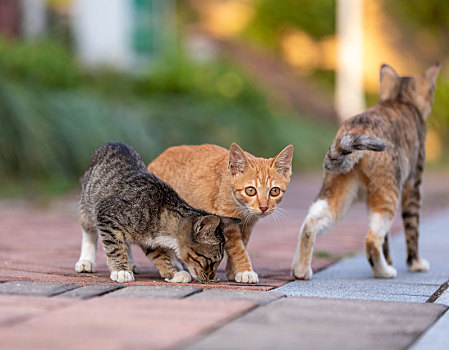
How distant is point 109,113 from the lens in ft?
37.4

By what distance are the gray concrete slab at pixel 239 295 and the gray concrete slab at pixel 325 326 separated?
0.06 meters

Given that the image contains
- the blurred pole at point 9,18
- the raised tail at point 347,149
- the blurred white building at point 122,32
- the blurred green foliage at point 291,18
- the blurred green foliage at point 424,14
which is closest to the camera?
the raised tail at point 347,149

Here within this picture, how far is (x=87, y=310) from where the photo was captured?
3.25 m

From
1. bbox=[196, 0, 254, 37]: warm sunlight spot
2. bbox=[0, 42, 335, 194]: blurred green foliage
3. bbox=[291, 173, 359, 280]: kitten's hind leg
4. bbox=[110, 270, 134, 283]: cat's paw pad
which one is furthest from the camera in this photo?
bbox=[196, 0, 254, 37]: warm sunlight spot

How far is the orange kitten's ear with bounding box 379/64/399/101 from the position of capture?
582cm

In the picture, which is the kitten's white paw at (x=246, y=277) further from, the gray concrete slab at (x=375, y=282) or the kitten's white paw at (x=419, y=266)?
the kitten's white paw at (x=419, y=266)

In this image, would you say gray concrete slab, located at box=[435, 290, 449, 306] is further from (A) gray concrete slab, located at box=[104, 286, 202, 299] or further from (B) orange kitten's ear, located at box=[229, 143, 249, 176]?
(B) orange kitten's ear, located at box=[229, 143, 249, 176]

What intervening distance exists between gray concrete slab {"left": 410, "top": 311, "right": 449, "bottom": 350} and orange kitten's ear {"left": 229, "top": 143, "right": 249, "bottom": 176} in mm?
1705

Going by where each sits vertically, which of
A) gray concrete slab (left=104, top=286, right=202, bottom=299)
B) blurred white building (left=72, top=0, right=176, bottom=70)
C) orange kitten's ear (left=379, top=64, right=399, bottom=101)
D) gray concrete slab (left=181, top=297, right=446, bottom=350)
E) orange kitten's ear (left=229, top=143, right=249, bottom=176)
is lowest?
gray concrete slab (left=181, top=297, right=446, bottom=350)

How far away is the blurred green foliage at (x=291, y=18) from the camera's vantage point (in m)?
30.4

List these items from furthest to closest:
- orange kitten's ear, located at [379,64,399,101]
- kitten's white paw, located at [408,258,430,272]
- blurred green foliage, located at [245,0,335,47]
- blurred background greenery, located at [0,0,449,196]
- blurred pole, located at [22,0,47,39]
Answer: blurred green foliage, located at [245,0,335,47] < blurred pole, located at [22,0,47,39] < blurred background greenery, located at [0,0,449,196] < orange kitten's ear, located at [379,64,399,101] < kitten's white paw, located at [408,258,430,272]

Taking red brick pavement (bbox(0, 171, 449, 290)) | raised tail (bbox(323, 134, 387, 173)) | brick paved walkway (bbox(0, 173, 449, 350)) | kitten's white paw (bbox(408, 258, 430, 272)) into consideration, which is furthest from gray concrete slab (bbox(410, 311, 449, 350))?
kitten's white paw (bbox(408, 258, 430, 272))

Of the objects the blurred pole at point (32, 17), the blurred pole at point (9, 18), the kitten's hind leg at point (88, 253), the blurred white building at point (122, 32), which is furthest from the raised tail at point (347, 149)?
the blurred pole at point (32, 17)

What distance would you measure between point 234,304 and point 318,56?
94.3 feet
